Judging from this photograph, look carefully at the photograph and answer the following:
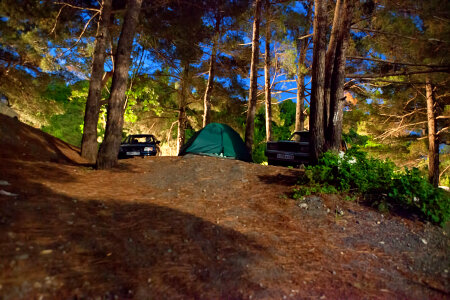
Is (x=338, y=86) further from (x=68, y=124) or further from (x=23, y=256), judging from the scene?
(x=68, y=124)

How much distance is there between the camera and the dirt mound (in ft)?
22.8

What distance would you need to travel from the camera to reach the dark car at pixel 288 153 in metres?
9.23

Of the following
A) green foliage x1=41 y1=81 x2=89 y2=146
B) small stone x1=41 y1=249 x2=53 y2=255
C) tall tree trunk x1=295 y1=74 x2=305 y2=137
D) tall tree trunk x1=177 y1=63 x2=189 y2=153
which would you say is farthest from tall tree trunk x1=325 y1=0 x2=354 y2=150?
green foliage x1=41 y1=81 x2=89 y2=146

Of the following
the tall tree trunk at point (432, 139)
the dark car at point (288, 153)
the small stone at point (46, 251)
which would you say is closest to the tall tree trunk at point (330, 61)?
the dark car at point (288, 153)

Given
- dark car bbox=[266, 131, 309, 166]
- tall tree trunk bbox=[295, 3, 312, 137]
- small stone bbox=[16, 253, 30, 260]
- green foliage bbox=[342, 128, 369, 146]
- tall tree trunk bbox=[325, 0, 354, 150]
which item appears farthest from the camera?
green foliage bbox=[342, 128, 369, 146]

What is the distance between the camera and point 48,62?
12.5 meters

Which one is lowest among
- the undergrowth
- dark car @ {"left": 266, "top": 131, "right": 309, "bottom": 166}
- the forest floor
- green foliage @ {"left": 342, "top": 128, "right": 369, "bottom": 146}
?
the forest floor

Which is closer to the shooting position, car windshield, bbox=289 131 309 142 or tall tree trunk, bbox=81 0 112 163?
tall tree trunk, bbox=81 0 112 163

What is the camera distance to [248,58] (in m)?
18.5

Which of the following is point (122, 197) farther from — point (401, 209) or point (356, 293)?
point (401, 209)

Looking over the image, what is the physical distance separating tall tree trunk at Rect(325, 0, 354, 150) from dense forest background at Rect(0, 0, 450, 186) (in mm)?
31

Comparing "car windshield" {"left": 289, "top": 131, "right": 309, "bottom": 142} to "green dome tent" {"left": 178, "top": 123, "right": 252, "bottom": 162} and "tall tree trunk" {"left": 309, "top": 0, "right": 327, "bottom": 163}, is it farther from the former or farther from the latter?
"tall tree trunk" {"left": 309, "top": 0, "right": 327, "bottom": 163}

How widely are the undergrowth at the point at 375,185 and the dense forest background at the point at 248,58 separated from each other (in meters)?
1.71

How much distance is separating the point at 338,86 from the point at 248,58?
12019mm
